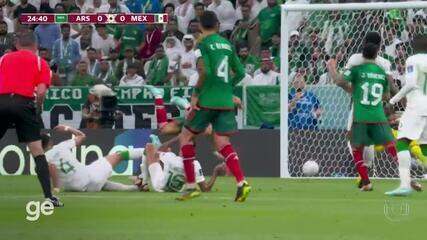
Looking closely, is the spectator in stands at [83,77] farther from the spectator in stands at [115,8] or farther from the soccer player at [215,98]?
the soccer player at [215,98]

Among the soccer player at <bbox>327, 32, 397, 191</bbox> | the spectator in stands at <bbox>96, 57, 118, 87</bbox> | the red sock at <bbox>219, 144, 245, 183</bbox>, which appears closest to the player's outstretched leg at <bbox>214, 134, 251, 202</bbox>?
the red sock at <bbox>219, 144, 245, 183</bbox>

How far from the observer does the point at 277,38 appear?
27109 mm

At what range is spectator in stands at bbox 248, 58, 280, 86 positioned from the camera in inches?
998

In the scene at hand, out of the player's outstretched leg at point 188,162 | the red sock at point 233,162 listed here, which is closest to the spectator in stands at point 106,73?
the player's outstretched leg at point 188,162

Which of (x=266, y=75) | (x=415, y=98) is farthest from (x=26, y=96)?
(x=266, y=75)

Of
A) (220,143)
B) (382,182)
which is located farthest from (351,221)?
(382,182)

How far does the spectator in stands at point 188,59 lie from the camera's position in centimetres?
2722

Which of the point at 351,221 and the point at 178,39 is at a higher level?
the point at 178,39

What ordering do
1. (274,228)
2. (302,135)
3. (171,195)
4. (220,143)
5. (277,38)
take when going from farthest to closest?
(277,38) → (302,135) → (171,195) → (220,143) → (274,228)

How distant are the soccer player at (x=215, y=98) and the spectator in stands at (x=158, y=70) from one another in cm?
1076

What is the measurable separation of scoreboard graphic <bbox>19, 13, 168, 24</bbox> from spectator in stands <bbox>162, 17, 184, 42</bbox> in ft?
1.02

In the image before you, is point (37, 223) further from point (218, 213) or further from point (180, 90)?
point (180, 90)

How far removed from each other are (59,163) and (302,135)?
738 cm

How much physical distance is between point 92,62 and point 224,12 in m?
3.09
